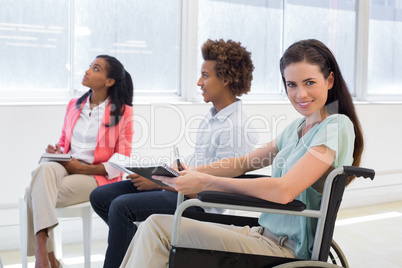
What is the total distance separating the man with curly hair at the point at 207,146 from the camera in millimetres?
2180

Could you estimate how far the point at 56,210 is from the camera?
8.40 ft

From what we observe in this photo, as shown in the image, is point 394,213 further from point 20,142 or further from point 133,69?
point 20,142

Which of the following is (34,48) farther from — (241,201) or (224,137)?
(241,201)

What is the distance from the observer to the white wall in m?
3.12

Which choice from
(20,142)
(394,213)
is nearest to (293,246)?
(20,142)

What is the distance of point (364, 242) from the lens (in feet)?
11.2

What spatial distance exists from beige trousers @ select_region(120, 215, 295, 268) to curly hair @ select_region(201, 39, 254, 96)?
94 centimetres

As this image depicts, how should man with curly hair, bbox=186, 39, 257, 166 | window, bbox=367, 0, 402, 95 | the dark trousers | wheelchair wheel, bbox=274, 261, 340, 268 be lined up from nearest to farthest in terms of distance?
wheelchair wheel, bbox=274, 261, 340, 268
the dark trousers
man with curly hair, bbox=186, 39, 257, 166
window, bbox=367, 0, 402, 95

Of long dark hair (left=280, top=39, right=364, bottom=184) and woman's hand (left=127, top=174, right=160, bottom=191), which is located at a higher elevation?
long dark hair (left=280, top=39, right=364, bottom=184)

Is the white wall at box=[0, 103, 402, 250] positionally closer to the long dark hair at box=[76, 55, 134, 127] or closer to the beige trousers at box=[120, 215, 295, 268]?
the long dark hair at box=[76, 55, 134, 127]

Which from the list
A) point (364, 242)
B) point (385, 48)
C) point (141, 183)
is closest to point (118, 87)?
point (141, 183)

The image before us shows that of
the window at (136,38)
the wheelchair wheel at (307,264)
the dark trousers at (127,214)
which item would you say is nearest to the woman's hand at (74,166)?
the dark trousers at (127,214)

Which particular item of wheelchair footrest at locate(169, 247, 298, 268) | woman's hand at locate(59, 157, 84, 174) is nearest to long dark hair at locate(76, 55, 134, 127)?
woman's hand at locate(59, 157, 84, 174)

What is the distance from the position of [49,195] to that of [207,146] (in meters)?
0.83
